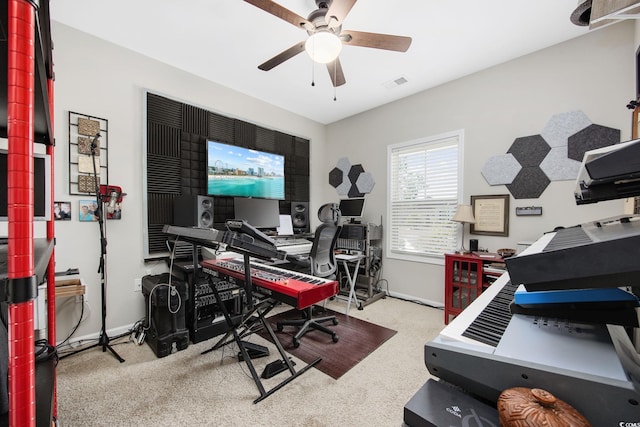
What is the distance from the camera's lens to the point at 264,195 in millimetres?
3801

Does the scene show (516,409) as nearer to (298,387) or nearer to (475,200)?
(298,387)

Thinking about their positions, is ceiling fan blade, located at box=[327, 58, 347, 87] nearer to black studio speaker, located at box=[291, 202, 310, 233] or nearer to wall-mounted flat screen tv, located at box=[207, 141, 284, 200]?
wall-mounted flat screen tv, located at box=[207, 141, 284, 200]

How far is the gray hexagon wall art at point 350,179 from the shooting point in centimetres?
422

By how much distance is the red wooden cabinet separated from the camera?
2.69m

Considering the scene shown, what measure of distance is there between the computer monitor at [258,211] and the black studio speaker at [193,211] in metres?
0.54

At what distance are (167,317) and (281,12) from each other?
2.61 metres

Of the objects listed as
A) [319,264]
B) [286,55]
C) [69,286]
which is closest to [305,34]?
[286,55]

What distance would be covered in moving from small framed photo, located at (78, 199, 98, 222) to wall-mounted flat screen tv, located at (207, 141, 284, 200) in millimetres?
1085

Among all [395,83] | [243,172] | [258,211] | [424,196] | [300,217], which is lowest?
[300,217]

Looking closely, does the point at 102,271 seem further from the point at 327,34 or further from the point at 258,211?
the point at 327,34

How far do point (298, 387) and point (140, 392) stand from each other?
1101mm

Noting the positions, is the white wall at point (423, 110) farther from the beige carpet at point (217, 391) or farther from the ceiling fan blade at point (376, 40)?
the ceiling fan blade at point (376, 40)

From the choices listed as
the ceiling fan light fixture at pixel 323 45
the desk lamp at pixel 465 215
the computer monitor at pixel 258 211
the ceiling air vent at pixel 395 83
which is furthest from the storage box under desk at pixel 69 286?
the ceiling air vent at pixel 395 83

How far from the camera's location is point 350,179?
444 cm
